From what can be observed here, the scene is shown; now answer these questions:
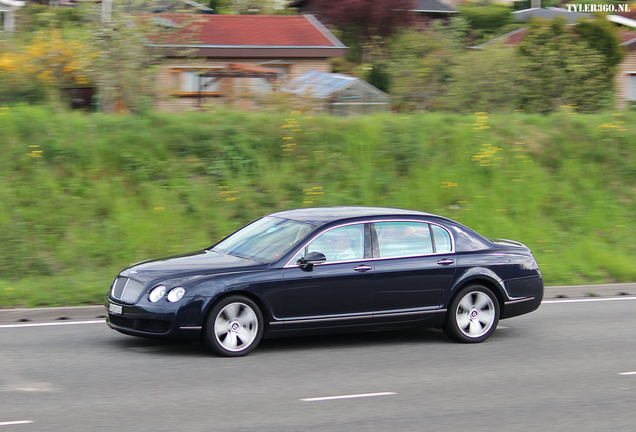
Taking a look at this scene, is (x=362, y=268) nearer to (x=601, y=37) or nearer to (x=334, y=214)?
(x=334, y=214)

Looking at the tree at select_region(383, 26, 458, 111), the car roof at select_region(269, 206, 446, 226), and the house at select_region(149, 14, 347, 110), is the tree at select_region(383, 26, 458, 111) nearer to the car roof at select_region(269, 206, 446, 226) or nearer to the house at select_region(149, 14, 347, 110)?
the house at select_region(149, 14, 347, 110)

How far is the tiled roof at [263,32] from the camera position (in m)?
26.7

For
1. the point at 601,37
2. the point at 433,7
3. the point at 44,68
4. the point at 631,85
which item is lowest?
the point at 631,85

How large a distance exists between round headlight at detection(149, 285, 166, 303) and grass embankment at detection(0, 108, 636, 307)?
11.9ft

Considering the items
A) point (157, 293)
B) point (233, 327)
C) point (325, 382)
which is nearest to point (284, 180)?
point (233, 327)

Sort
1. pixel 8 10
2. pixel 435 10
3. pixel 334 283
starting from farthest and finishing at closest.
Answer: pixel 435 10 → pixel 8 10 → pixel 334 283

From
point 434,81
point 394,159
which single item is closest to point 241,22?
point 434,81

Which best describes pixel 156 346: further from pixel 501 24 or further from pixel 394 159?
pixel 501 24

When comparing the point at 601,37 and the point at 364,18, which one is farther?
the point at 364,18

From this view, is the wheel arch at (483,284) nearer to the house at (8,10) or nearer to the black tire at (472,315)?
the black tire at (472,315)

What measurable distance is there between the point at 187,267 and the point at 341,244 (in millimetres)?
1659

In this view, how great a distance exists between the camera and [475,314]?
8992 mm

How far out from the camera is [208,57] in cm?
2602

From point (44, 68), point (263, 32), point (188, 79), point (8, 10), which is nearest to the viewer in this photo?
point (44, 68)
